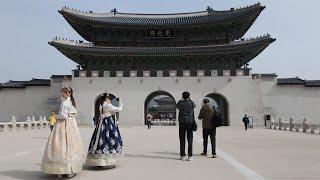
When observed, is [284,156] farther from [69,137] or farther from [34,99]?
[34,99]

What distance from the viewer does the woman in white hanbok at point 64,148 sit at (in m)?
7.09

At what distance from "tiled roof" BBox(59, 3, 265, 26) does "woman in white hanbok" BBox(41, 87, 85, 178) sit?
30.7 meters

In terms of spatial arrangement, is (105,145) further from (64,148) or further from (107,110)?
(64,148)

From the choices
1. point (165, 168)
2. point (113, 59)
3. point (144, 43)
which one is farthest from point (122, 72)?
point (165, 168)

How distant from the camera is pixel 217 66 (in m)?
37.1

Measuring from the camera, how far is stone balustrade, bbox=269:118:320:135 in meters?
24.7

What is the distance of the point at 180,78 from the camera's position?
36.4 meters

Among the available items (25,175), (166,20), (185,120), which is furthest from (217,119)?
(166,20)

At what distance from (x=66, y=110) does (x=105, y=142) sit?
1.34 meters

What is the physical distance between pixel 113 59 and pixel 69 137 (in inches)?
1207

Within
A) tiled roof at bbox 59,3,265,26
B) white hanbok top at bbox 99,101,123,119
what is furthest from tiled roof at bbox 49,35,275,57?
white hanbok top at bbox 99,101,123,119

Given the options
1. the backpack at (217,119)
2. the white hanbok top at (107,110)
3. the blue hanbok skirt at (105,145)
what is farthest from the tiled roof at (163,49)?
the blue hanbok skirt at (105,145)

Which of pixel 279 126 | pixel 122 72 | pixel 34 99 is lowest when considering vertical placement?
pixel 279 126

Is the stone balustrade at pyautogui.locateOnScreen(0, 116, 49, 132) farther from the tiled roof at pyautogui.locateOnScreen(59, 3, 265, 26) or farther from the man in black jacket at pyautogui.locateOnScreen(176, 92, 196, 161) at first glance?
the man in black jacket at pyautogui.locateOnScreen(176, 92, 196, 161)
